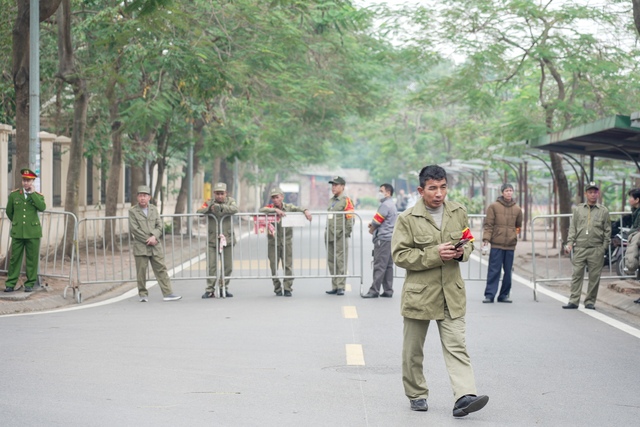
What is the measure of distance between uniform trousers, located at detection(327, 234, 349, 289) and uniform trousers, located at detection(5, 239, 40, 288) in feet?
14.1

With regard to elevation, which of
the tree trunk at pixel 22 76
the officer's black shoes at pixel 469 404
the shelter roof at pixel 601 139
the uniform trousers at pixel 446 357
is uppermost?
the tree trunk at pixel 22 76

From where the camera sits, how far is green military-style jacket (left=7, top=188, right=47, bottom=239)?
14133 mm

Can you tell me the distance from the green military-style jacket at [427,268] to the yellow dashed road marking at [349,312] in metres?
5.36

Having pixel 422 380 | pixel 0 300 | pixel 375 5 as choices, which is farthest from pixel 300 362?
pixel 375 5

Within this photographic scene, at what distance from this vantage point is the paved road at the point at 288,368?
7.05m

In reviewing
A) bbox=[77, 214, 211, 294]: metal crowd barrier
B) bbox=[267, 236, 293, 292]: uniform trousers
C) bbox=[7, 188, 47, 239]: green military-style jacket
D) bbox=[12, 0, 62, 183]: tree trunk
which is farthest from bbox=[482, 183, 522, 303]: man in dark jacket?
bbox=[12, 0, 62, 183]: tree trunk

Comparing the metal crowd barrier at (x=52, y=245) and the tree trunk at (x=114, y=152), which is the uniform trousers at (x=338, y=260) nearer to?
the metal crowd barrier at (x=52, y=245)

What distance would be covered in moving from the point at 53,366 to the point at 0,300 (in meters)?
5.02

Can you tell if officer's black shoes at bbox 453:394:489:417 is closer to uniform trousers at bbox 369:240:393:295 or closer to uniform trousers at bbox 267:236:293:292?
uniform trousers at bbox 369:240:393:295

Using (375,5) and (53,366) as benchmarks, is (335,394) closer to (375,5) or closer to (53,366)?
(53,366)

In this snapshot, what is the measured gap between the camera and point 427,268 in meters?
7.09

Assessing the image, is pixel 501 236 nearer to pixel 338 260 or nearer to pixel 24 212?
pixel 338 260

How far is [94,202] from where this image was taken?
29938 mm

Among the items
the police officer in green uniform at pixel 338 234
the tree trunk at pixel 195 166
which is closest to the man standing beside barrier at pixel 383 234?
the police officer in green uniform at pixel 338 234
